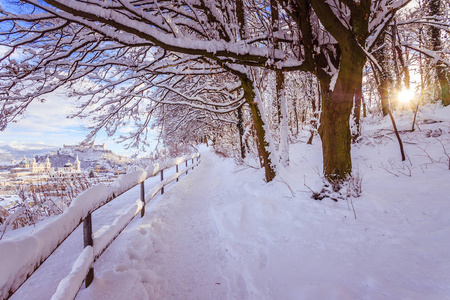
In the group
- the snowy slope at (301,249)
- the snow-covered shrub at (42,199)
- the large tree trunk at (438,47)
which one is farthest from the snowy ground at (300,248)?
the large tree trunk at (438,47)

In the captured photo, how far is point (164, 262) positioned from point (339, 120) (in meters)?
3.76

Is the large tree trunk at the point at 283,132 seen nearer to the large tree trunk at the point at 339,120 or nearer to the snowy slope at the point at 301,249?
the snowy slope at the point at 301,249

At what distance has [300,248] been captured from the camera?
8.64ft

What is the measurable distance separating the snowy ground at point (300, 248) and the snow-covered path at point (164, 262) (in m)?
0.01

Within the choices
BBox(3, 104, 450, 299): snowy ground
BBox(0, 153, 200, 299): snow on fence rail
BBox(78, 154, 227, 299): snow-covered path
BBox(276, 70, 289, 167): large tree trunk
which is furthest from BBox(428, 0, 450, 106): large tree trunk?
BBox(0, 153, 200, 299): snow on fence rail

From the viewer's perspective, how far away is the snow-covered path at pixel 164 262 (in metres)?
2.16

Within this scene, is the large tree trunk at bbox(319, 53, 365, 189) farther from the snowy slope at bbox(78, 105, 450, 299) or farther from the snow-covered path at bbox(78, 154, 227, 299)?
the snow-covered path at bbox(78, 154, 227, 299)

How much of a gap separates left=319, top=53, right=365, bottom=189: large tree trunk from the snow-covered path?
2.58 meters

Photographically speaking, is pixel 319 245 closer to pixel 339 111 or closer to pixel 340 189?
pixel 340 189

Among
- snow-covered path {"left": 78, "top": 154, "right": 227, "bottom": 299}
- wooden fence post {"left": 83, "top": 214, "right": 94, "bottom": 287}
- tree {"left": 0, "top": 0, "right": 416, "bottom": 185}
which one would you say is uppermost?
tree {"left": 0, "top": 0, "right": 416, "bottom": 185}

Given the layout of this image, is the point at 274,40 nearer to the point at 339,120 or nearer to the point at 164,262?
the point at 339,120

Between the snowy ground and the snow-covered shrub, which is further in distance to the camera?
the snow-covered shrub

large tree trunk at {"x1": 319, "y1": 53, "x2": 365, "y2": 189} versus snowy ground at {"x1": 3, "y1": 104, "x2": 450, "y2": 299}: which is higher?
large tree trunk at {"x1": 319, "y1": 53, "x2": 365, "y2": 189}

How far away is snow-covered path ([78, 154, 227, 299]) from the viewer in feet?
7.08
